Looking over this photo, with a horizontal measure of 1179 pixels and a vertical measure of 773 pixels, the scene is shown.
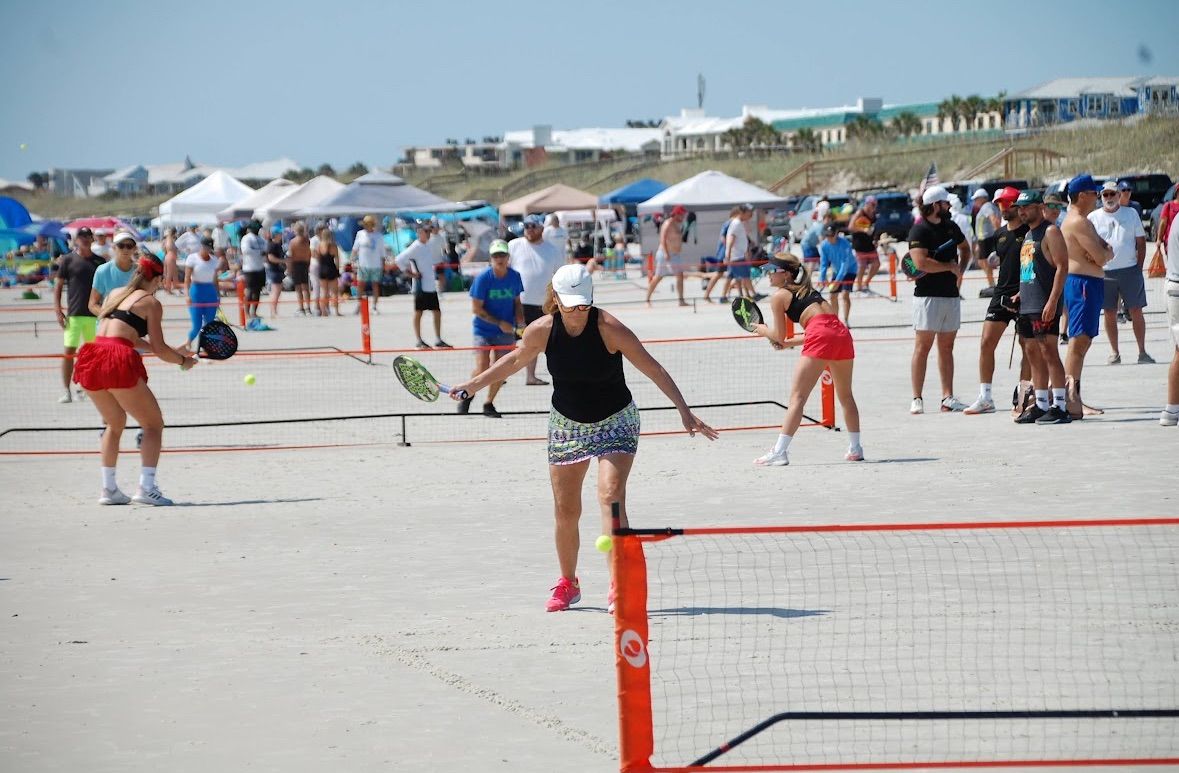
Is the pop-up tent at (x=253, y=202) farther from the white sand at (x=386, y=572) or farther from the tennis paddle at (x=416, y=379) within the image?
Answer: the tennis paddle at (x=416, y=379)

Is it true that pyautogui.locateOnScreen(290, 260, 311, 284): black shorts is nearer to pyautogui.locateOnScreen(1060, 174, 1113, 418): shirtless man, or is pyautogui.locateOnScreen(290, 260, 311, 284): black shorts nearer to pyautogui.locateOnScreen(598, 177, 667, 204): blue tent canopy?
pyautogui.locateOnScreen(598, 177, 667, 204): blue tent canopy

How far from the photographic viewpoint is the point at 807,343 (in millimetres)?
11266

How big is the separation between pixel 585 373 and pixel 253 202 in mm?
38462

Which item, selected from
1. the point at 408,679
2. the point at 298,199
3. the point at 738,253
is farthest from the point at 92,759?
the point at 298,199

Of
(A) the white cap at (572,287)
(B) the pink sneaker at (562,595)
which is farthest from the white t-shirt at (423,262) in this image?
(A) the white cap at (572,287)

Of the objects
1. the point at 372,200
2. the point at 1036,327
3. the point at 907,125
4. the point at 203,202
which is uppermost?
the point at 907,125

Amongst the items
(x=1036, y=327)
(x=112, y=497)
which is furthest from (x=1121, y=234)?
(x=112, y=497)

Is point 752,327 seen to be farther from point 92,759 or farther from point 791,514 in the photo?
point 92,759

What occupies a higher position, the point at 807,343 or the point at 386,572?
the point at 807,343

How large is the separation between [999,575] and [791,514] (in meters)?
1.92

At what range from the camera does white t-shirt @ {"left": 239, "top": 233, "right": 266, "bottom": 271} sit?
2820 centimetres

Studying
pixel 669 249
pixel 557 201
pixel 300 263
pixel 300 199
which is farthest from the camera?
pixel 557 201

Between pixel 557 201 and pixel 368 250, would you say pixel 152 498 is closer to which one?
pixel 368 250

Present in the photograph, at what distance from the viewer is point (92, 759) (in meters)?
5.50
